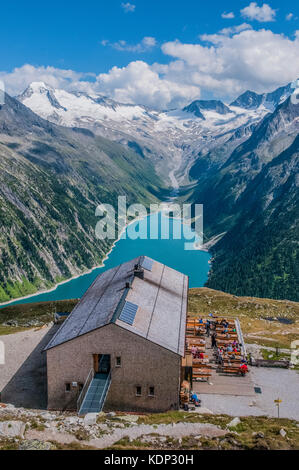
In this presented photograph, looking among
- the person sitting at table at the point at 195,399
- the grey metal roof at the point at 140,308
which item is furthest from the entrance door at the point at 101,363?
the person sitting at table at the point at 195,399

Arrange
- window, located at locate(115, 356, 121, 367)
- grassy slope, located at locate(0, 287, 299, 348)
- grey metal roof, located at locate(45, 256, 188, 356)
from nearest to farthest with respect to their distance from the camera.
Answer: window, located at locate(115, 356, 121, 367)
grey metal roof, located at locate(45, 256, 188, 356)
grassy slope, located at locate(0, 287, 299, 348)

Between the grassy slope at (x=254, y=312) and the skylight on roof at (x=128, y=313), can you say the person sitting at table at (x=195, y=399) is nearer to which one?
the skylight on roof at (x=128, y=313)

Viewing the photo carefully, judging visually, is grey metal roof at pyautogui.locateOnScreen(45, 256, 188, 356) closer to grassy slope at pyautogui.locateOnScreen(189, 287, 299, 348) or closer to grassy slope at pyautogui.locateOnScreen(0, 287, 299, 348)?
grassy slope at pyautogui.locateOnScreen(189, 287, 299, 348)

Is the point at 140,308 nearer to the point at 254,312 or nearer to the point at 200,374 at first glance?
the point at 200,374

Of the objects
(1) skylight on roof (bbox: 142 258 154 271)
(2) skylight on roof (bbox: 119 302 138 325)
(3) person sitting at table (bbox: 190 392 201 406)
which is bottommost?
(3) person sitting at table (bbox: 190 392 201 406)

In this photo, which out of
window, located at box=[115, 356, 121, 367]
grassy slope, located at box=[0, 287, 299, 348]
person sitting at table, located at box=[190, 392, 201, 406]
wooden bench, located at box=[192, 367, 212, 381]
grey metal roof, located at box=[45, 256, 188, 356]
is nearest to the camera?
window, located at box=[115, 356, 121, 367]

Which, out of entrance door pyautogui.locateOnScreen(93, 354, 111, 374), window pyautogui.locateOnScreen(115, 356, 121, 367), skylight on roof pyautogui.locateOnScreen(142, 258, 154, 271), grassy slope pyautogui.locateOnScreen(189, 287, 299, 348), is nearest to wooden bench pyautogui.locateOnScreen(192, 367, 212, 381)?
entrance door pyautogui.locateOnScreen(93, 354, 111, 374)
